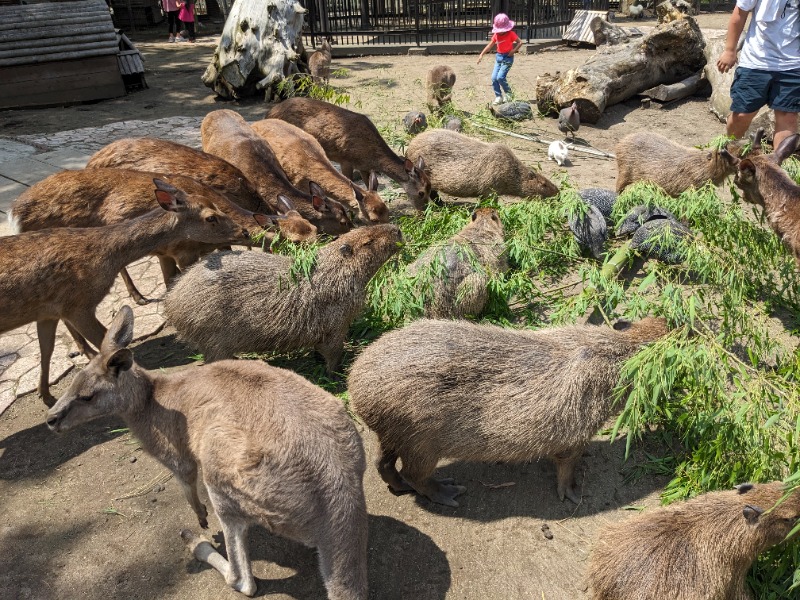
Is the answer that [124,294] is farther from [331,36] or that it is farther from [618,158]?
[331,36]

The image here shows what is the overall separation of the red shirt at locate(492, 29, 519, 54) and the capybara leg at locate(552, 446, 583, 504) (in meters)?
8.37

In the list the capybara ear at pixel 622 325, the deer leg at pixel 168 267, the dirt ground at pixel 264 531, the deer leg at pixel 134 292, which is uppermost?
the capybara ear at pixel 622 325

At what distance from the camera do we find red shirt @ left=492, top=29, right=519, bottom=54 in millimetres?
10672

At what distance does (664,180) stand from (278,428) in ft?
17.8

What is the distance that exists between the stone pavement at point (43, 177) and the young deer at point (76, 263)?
31 centimetres

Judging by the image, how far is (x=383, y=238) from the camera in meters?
4.93

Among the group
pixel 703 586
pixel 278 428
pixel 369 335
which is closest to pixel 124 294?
pixel 369 335

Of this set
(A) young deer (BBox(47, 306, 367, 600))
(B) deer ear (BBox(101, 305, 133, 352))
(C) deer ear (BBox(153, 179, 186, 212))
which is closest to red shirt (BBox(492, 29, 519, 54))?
(C) deer ear (BBox(153, 179, 186, 212))

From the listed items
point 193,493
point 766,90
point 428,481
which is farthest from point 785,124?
point 193,493

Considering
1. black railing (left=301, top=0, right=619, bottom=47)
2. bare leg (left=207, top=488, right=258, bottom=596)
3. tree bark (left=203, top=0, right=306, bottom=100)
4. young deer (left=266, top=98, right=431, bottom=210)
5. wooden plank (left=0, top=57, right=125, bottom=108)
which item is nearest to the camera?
bare leg (left=207, top=488, right=258, bottom=596)

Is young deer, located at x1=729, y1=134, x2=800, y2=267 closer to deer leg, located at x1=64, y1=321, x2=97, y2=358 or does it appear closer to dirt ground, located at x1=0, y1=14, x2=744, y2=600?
dirt ground, located at x1=0, y1=14, x2=744, y2=600

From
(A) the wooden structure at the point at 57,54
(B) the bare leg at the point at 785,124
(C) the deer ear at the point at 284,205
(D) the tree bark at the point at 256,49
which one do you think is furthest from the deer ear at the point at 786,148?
(A) the wooden structure at the point at 57,54

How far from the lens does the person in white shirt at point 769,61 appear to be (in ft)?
20.1

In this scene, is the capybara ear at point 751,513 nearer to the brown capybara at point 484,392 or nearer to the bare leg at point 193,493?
the brown capybara at point 484,392
